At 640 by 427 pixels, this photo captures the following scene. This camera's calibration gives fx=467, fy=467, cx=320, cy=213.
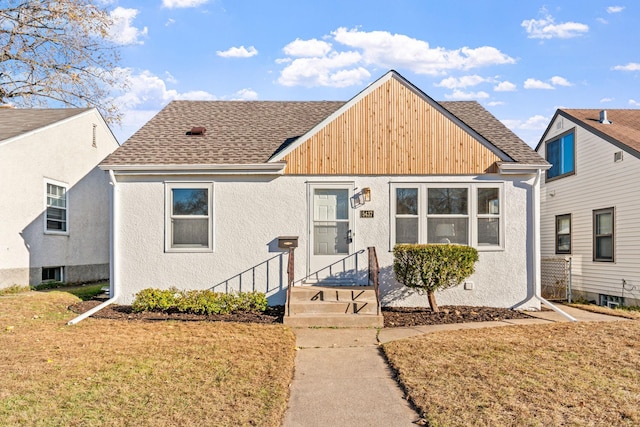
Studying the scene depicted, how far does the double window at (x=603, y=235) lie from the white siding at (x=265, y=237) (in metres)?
3.65

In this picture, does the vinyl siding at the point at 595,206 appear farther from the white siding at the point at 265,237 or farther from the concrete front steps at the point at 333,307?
the concrete front steps at the point at 333,307

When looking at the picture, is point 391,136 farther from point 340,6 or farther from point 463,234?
point 340,6

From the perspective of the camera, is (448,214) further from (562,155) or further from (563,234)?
(562,155)

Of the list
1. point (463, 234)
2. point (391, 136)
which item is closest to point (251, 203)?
point (391, 136)

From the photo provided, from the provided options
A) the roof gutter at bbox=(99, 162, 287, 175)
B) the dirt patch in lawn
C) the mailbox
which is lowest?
the dirt patch in lawn

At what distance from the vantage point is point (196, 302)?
9125mm

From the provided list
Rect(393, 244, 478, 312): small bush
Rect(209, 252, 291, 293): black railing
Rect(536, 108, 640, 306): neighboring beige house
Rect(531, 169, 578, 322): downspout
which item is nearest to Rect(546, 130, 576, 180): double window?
Rect(536, 108, 640, 306): neighboring beige house

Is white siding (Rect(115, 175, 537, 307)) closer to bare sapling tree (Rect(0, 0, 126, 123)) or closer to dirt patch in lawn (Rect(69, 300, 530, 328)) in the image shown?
dirt patch in lawn (Rect(69, 300, 530, 328))

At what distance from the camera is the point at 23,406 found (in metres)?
4.36

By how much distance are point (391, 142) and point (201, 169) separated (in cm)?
409

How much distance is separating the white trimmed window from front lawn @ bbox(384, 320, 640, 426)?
35.4 feet

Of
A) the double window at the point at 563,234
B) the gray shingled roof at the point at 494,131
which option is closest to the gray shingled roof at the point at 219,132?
the gray shingled roof at the point at 494,131

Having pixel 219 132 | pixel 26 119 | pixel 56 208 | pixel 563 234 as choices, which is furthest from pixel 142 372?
pixel 563 234

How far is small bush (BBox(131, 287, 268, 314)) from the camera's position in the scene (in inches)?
358
